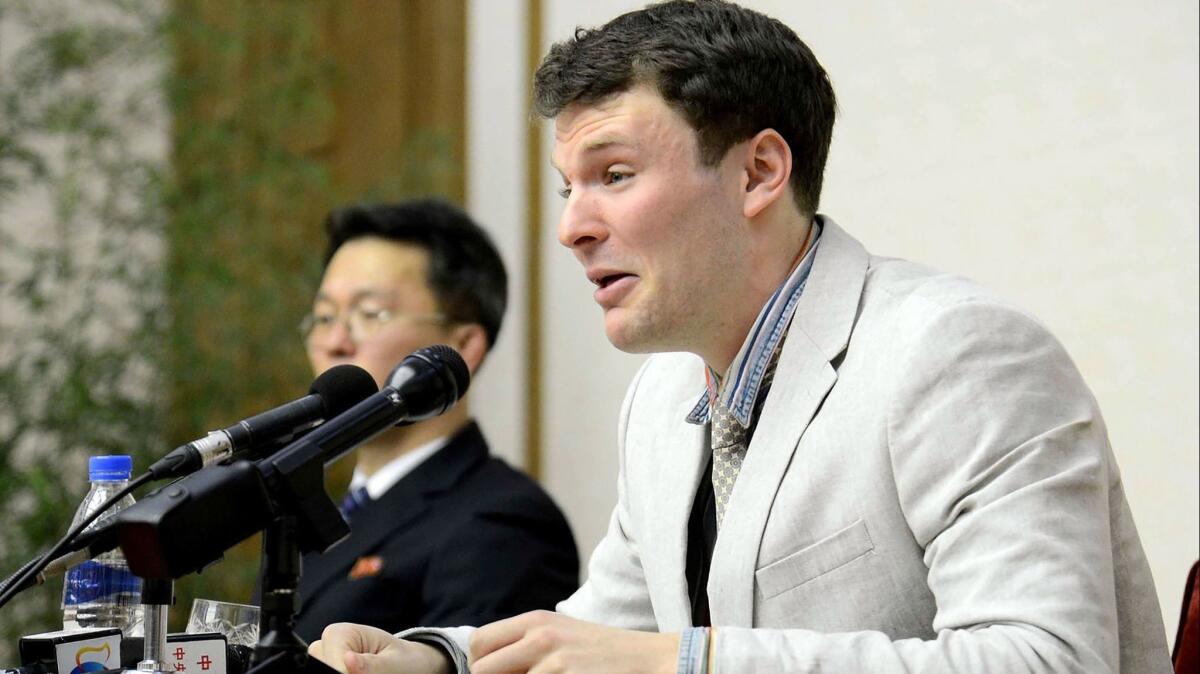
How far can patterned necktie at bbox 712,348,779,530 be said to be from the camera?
1.58m

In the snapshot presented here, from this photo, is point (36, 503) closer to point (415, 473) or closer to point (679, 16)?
point (415, 473)

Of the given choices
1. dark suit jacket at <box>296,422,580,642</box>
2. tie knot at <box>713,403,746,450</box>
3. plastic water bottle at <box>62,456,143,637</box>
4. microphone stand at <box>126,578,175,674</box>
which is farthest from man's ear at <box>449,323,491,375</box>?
microphone stand at <box>126,578,175,674</box>

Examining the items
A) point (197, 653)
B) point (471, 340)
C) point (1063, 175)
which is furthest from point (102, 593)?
point (1063, 175)

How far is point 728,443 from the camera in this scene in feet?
5.25

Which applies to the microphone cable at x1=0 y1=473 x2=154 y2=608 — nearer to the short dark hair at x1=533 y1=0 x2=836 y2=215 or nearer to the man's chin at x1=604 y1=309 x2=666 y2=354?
the man's chin at x1=604 y1=309 x2=666 y2=354

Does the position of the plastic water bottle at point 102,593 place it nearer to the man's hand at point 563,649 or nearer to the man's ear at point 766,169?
the man's hand at point 563,649

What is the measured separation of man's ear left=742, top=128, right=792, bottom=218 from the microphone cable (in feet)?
2.50

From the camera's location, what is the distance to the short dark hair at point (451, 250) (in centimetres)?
292

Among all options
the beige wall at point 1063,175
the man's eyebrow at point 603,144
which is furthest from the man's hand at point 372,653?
the beige wall at point 1063,175

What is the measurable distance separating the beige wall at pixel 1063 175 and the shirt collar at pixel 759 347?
4.04 feet

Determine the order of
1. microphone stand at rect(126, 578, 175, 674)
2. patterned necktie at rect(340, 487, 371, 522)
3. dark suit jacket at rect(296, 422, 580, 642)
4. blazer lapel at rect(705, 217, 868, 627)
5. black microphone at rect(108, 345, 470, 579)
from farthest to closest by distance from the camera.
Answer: patterned necktie at rect(340, 487, 371, 522), dark suit jacket at rect(296, 422, 580, 642), blazer lapel at rect(705, 217, 868, 627), microphone stand at rect(126, 578, 175, 674), black microphone at rect(108, 345, 470, 579)

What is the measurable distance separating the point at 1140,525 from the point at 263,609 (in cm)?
198

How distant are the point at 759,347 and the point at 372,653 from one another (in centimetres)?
54

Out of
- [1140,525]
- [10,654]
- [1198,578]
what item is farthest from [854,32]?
[10,654]
